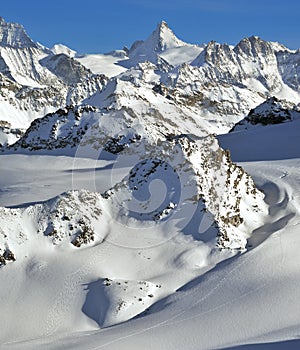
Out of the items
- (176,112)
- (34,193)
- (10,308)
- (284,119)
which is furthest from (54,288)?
(176,112)

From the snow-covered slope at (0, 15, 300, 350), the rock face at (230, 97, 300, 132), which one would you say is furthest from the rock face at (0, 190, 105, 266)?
the rock face at (230, 97, 300, 132)

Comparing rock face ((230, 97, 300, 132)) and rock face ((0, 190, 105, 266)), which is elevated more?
rock face ((230, 97, 300, 132))

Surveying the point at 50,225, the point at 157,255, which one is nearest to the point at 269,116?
the point at 157,255

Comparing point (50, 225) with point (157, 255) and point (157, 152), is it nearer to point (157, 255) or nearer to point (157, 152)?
point (157, 255)

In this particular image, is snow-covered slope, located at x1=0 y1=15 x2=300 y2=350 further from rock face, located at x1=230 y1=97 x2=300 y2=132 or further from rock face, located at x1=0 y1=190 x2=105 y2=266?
rock face, located at x1=230 y1=97 x2=300 y2=132

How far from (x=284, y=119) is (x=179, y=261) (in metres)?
36.5

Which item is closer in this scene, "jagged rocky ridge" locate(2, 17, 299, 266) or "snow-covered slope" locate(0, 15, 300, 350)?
"snow-covered slope" locate(0, 15, 300, 350)

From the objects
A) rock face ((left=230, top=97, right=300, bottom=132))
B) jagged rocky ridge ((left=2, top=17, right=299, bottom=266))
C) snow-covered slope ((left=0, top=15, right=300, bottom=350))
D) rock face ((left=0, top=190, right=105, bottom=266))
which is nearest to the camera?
snow-covered slope ((left=0, top=15, right=300, bottom=350))

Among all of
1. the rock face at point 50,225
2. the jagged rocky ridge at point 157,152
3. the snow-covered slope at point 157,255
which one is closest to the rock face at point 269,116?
the jagged rocky ridge at point 157,152

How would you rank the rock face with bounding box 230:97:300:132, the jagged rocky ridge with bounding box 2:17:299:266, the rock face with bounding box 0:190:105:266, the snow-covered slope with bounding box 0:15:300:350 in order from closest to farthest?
the snow-covered slope with bounding box 0:15:300:350, the rock face with bounding box 0:190:105:266, the jagged rocky ridge with bounding box 2:17:299:266, the rock face with bounding box 230:97:300:132

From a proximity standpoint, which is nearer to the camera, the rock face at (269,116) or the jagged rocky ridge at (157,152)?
the jagged rocky ridge at (157,152)

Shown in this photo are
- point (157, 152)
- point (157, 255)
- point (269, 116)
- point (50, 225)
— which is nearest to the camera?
point (157, 255)

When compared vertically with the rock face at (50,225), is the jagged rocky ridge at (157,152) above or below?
above

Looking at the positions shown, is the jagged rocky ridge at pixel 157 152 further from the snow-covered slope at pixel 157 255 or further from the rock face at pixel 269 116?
the rock face at pixel 269 116
